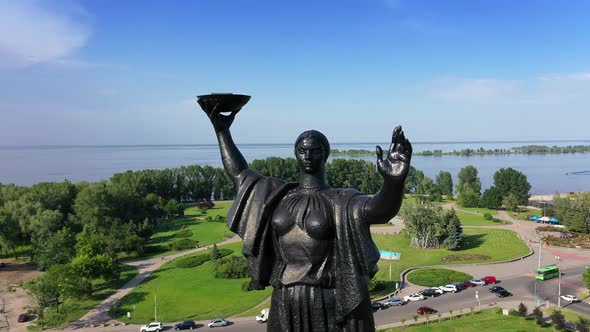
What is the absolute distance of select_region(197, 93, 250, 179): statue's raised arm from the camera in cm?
575

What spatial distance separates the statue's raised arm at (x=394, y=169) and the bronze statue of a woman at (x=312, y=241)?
13mm

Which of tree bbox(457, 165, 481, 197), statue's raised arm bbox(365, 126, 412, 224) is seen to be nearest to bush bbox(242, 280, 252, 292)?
statue's raised arm bbox(365, 126, 412, 224)

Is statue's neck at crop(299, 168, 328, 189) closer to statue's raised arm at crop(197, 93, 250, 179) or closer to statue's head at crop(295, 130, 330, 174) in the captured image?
statue's head at crop(295, 130, 330, 174)

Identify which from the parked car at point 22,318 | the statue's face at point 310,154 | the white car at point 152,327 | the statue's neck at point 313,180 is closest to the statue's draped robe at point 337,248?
the statue's neck at point 313,180

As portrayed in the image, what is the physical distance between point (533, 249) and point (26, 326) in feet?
130

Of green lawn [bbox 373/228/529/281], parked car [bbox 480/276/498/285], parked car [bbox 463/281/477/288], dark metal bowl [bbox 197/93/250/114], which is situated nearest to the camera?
dark metal bowl [bbox 197/93/250/114]

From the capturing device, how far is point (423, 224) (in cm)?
4128

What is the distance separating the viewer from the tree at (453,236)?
4041 cm

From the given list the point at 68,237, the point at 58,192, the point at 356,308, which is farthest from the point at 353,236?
the point at 58,192

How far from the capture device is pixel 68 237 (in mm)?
36656

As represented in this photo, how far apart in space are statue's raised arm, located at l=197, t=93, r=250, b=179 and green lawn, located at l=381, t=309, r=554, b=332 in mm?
19158

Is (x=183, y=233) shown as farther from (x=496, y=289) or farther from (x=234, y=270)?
(x=496, y=289)

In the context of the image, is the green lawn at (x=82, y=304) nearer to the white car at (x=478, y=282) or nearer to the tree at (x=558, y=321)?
the white car at (x=478, y=282)

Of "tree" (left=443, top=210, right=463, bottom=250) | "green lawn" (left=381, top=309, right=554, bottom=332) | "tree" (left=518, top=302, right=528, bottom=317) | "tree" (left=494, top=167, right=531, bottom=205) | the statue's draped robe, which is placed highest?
the statue's draped robe
